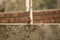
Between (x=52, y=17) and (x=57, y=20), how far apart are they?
0.19 meters

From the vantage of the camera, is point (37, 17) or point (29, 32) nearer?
point (29, 32)

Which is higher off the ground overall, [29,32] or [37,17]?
[29,32]

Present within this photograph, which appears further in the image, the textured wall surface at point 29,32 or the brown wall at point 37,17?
the brown wall at point 37,17

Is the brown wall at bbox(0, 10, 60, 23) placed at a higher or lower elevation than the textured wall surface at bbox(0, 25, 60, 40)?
lower

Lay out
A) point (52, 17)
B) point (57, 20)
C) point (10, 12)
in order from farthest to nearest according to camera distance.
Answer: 1. point (10, 12)
2. point (52, 17)
3. point (57, 20)

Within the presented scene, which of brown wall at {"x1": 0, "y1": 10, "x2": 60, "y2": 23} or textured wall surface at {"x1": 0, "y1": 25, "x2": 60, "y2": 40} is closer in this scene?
textured wall surface at {"x1": 0, "y1": 25, "x2": 60, "y2": 40}

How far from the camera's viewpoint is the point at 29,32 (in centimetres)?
63

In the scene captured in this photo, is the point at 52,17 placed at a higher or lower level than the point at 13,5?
lower

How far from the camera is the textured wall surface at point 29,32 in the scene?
586mm

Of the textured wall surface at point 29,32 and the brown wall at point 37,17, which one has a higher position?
the textured wall surface at point 29,32

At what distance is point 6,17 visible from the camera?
280 cm

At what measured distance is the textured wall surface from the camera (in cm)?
59

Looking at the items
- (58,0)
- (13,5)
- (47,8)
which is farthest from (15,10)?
(58,0)

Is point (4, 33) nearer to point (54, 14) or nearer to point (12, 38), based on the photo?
point (12, 38)
